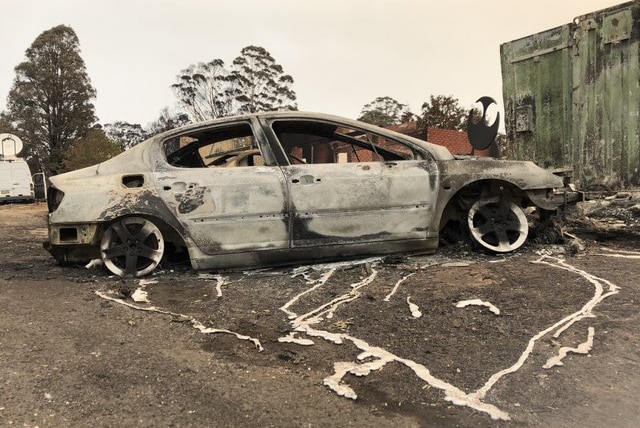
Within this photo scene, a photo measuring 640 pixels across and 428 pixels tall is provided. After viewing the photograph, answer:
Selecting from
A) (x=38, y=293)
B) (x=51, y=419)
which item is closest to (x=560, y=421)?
(x=51, y=419)

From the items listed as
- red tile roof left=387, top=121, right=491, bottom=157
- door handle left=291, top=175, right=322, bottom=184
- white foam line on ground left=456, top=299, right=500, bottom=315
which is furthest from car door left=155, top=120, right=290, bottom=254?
red tile roof left=387, top=121, right=491, bottom=157

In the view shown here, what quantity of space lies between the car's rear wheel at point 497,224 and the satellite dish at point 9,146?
2186cm

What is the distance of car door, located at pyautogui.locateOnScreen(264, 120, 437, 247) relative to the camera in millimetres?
4562

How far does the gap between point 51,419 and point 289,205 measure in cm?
266

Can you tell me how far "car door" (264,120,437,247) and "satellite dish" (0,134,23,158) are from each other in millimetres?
20833

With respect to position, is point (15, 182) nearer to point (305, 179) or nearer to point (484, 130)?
point (305, 179)

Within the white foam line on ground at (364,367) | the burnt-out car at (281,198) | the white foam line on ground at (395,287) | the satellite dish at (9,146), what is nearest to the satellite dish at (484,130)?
the burnt-out car at (281,198)

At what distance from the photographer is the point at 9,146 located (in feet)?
71.1

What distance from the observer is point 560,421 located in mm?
2184

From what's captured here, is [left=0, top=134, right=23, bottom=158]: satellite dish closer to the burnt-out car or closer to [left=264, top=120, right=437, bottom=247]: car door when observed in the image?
the burnt-out car

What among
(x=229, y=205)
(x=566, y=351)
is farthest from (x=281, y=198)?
(x=566, y=351)

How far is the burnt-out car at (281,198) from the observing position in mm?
4523

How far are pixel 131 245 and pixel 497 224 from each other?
338 centimetres

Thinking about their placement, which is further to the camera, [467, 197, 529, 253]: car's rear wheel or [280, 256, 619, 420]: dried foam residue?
[467, 197, 529, 253]: car's rear wheel
